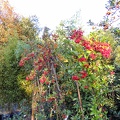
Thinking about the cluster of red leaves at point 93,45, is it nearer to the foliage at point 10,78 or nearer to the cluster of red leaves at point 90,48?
the cluster of red leaves at point 90,48

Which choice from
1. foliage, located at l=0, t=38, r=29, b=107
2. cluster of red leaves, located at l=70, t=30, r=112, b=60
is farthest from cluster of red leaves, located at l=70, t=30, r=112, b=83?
foliage, located at l=0, t=38, r=29, b=107

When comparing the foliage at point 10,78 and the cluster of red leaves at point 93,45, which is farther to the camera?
the foliage at point 10,78

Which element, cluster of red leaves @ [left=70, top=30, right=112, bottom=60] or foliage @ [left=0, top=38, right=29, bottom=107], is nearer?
cluster of red leaves @ [left=70, top=30, right=112, bottom=60]

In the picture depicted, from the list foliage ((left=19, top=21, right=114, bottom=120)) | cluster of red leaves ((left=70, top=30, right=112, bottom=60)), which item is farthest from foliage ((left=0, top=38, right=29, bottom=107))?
cluster of red leaves ((left=70, top=30, right=112, bottom=60))

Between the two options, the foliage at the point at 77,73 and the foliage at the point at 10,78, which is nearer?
the foliage at the point at 77,73

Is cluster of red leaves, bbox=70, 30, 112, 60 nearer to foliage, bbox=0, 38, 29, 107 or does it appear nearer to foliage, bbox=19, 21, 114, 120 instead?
foliage, bbox=19, 21, 114, 120

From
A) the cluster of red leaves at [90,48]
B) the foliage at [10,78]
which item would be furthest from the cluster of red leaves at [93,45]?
the foliage at [10,78]

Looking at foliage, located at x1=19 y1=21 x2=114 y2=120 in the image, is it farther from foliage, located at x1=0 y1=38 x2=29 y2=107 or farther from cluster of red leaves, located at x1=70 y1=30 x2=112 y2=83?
foliage, located at x1=0 y1=38 x2=29 y2=107

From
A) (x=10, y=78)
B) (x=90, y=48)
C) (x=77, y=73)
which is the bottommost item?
(x=77, y=73)

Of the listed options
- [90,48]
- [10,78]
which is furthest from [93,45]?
[10,78]

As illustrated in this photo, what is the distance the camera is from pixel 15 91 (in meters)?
5.89

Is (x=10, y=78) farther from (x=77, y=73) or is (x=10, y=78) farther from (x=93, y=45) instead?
(x=93, y=45)

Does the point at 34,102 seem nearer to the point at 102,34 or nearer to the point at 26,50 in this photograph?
the point at 26,50

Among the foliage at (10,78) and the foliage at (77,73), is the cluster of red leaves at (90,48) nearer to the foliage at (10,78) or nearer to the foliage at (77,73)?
the foliage at (77,73)
